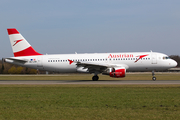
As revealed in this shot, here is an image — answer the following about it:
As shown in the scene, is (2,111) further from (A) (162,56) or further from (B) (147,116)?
(A) (162,56)

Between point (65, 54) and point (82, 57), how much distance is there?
334 centimetres

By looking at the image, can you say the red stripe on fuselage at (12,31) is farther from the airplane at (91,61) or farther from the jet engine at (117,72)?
the jet engine at (117,72)

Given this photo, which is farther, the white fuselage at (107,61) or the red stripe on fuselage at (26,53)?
the red stripe on fuselage at (26,53)

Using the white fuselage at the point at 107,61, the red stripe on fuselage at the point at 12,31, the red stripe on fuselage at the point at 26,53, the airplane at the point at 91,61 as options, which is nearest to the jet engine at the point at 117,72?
the airplane at the point at 91,61

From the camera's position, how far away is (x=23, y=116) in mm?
9906

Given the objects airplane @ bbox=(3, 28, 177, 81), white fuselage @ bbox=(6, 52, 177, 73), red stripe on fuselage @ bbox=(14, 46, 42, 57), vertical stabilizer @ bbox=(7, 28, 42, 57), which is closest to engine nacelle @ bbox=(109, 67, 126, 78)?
airplane @ bbox=(3, 28, 177, 81)

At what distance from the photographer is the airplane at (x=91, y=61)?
35094mm

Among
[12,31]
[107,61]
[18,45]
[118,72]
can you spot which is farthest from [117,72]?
[12,31]

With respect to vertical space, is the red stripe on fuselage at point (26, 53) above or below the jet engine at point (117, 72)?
above

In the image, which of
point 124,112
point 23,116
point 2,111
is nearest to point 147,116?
point 124,112

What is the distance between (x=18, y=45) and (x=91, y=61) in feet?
43.4

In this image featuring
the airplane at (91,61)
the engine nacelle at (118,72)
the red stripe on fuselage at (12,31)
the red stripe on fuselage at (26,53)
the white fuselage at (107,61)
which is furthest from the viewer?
the red stripe on fuselage at (12,31)

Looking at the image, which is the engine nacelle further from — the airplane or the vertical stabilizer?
the vertical stabilizer

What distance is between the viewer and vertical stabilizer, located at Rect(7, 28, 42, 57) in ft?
129
